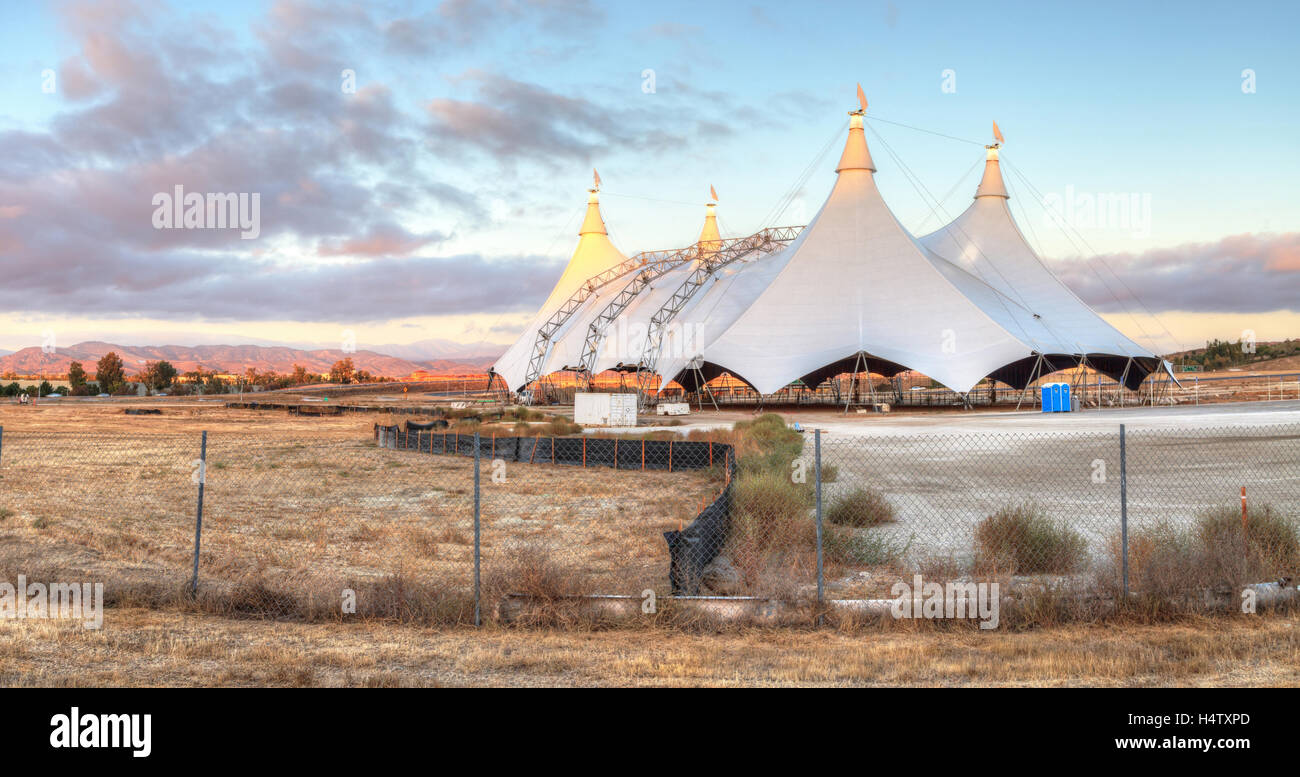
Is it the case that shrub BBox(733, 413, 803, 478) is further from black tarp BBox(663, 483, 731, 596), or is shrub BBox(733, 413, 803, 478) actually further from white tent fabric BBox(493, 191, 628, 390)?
white tent fabric BBox(493, 191, 628, 390)

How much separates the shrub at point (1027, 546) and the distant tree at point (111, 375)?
413 feet

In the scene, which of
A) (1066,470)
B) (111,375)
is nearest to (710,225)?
(1066,470)

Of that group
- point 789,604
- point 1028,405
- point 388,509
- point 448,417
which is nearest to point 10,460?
point 388,509

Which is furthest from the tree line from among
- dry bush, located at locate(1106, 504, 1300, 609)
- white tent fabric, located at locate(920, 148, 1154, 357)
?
dry bush, located at locate(1106, 504, 1300, 609)

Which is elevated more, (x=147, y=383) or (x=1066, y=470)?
(x=147, y=383)

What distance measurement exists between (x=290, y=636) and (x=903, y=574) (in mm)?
6336

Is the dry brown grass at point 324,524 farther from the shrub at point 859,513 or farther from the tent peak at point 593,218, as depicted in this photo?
the tent peak at point 593,218

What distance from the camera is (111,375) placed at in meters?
116

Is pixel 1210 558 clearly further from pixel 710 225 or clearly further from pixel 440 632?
pixel 710 225

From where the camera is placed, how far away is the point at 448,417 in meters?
42.9

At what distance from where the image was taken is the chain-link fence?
26.4 feet

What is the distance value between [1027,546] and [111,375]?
436 feet

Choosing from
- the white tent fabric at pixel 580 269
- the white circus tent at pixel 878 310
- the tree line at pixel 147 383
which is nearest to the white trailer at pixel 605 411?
the white circus tent at pixel 878 310
